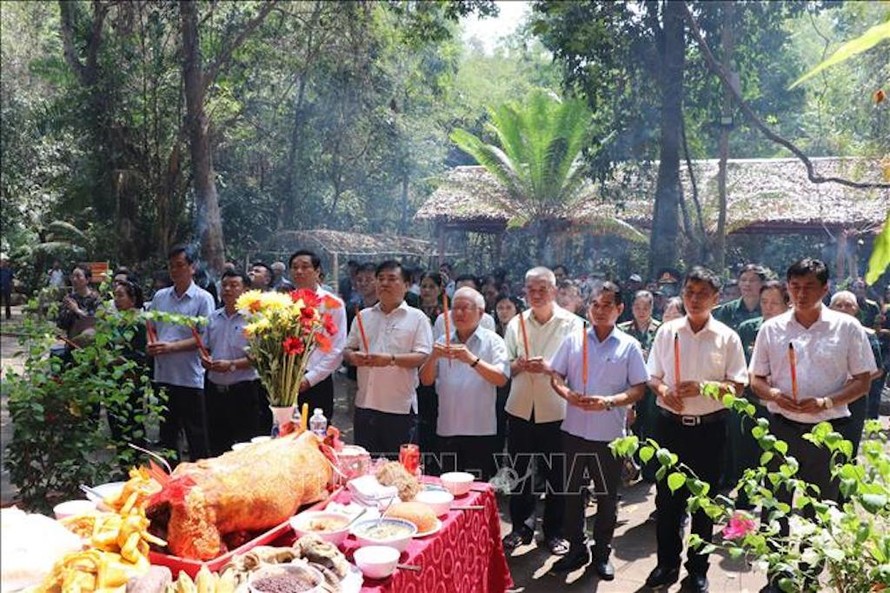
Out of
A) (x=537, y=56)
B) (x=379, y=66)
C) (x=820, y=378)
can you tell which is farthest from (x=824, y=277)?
(x=537, y=56)

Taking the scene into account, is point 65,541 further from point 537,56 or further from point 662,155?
point 537,56

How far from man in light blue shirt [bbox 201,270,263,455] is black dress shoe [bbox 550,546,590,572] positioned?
2.39m

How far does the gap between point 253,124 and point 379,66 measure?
3456mm

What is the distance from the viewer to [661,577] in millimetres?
4078

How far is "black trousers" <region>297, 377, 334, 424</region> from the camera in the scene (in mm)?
5059

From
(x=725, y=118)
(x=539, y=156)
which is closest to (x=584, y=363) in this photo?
(x=725, y=118)

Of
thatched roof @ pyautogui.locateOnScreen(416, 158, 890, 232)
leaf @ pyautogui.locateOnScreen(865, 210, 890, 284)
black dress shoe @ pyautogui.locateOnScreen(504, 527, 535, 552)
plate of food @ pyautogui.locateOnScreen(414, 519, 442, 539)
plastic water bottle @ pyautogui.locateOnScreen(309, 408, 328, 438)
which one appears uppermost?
thatched roof @ pyautogui.locateOnScreen(416, 158, 890, 232)

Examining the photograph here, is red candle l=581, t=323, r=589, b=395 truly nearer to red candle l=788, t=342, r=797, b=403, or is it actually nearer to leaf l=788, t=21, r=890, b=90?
red candle l=788, t=342, r=797, b=403

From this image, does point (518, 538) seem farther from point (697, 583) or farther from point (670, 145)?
point (670, 145)

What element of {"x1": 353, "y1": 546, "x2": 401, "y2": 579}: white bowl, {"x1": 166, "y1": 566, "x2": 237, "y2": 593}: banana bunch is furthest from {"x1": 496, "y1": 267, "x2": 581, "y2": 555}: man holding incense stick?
{"x1": 166, "y1": 566, "x2": 237, "y2": 593}: banana bunch

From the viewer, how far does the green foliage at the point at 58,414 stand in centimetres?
355

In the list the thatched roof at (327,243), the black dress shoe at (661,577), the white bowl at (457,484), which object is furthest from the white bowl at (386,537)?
the thatched roof at (327,243)

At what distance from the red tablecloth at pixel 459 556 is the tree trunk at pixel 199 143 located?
940cm

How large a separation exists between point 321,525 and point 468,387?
2038mm
